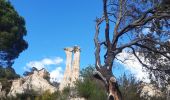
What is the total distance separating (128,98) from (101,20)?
31.2 ft

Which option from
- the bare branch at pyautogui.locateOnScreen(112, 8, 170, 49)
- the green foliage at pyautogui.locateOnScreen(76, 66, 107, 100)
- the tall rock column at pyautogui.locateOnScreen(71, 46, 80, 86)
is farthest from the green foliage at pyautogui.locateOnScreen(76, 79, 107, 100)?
the tall rock column at pyautogui.locateOnScreen(71, 46, 80, 86)

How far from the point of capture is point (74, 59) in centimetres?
4862

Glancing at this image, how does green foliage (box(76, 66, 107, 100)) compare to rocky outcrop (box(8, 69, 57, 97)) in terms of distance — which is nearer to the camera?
green foliage (box(76, 66, 107, 100))

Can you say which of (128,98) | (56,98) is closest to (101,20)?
(128,98)

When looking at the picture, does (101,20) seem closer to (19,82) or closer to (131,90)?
(131,90)

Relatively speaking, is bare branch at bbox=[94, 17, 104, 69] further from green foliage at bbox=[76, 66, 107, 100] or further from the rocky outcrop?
the rocky outcrop

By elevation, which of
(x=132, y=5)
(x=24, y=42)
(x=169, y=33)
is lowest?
(x=169, y=33)

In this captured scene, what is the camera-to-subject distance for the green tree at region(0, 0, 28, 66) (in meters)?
37.8

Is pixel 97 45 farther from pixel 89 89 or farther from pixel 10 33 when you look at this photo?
pixel 10 33

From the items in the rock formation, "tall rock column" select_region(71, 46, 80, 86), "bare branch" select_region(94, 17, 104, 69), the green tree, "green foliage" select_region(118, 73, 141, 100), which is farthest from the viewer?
"tall rock column" select_region(71, 46, 80, 86)

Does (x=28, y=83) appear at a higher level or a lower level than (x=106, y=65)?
higher

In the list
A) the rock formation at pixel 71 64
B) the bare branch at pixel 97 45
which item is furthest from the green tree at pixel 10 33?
the bare branch at pixel 97 45

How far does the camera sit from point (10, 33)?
125 ft

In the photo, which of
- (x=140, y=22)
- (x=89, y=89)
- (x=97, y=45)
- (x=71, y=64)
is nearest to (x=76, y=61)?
(x=71, y=64)
